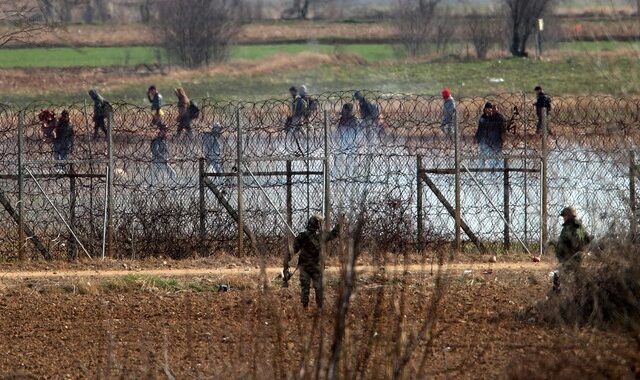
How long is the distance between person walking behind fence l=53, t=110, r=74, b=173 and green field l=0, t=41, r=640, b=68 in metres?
30.6

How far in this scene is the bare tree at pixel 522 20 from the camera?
39.9 meters

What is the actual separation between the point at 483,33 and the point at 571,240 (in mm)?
38414

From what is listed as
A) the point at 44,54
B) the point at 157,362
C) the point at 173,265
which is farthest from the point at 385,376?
the point at 44,54

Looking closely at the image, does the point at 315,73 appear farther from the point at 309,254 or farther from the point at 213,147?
the point at 309,254

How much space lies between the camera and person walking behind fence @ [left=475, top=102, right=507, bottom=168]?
17125mm

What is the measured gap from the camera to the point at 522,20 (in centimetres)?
4497

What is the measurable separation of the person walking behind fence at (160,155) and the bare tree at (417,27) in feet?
123

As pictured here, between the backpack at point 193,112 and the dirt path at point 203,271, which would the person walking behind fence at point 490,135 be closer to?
the dirt path at point 203,271

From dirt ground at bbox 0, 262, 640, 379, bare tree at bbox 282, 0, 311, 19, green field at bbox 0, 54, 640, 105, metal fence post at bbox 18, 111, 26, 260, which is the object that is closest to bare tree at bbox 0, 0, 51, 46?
metal fence post at bbox 18, 111, 26, 260

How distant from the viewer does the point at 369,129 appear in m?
16.9

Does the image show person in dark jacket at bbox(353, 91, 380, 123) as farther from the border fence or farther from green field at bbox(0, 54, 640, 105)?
Answer: green field at bbox(0, 54, 640, 105)

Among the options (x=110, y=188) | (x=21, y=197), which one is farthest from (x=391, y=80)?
(x=21, y=197)

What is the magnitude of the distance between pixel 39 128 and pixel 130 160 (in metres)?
2.21

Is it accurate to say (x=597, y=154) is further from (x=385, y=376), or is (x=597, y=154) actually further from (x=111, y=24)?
(x=111, y=24)
